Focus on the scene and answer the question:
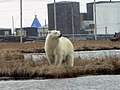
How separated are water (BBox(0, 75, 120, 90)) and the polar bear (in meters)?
2.13

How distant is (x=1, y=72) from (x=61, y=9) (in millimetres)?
75302

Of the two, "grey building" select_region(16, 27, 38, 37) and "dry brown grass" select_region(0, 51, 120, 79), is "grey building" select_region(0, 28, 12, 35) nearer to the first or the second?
"grey building" select_region(16, 27, 38, 37)

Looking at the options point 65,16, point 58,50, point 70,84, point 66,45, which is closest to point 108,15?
point 65,16

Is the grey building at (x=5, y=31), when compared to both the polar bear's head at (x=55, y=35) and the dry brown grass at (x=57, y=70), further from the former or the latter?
the dry brown grass at (x=57, y=70)

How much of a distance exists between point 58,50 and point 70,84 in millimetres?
3843

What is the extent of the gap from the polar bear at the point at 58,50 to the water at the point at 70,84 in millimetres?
2128

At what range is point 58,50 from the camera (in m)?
18.6

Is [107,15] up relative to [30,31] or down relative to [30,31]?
up

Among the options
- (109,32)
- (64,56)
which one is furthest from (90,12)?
(64,56)

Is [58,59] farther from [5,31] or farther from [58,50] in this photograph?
[5,31]

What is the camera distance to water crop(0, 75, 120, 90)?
557 inches

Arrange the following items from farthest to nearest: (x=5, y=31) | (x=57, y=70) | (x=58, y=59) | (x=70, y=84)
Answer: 1. (x=5, y=31)
2. (x=58, y=59)
3. (x=57, y=70)
4. (x=70, y=84)

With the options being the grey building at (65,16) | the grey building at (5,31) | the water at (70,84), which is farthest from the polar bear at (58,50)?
the grey building at (5,31)

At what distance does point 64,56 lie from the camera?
19047 millimetres
